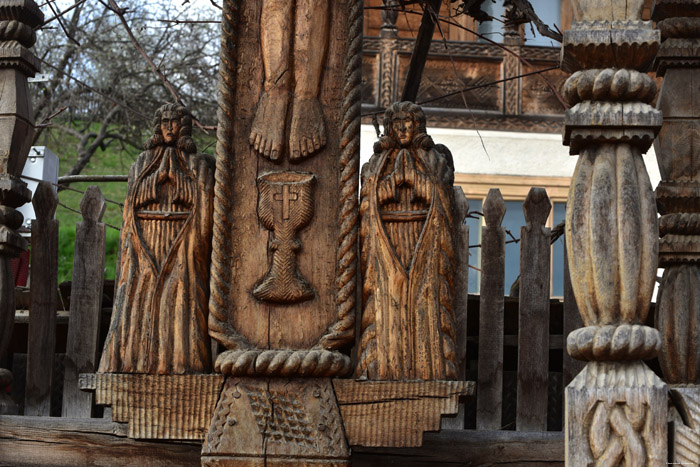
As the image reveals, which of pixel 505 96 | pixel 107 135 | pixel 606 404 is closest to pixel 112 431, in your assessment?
pixel 606 404

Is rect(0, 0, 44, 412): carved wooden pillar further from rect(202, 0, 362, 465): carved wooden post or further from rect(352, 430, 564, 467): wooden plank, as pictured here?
rect(352, 430, 564, 467): wooden plank

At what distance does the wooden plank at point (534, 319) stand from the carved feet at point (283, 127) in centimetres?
121

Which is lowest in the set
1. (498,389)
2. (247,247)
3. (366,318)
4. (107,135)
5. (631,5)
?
(498,389)

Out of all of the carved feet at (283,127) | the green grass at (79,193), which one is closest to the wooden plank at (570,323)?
the carved feet at (283,127)

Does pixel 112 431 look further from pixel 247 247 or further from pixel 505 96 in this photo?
pixel 505 96

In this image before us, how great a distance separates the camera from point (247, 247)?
127 inches

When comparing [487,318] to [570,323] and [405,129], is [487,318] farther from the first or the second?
[405,129]

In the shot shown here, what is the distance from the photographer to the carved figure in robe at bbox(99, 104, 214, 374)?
319cm

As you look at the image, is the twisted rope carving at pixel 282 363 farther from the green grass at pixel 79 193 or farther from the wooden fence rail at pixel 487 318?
the green grass at pixel 79 193

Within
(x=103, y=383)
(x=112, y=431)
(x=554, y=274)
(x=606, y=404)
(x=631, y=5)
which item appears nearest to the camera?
(x=606, y=404)

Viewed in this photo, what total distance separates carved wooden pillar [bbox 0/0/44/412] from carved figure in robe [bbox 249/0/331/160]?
4.57 feet

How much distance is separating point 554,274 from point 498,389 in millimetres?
8062

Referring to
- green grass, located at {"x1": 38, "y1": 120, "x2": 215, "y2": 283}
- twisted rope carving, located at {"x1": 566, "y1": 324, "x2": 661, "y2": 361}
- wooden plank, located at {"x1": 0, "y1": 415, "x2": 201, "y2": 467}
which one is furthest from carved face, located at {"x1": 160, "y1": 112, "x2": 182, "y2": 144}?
green grass, located at {"x1": 38, "y1": 120, "x2": 215, "y2": 283}

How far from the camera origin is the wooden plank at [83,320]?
13.6 ft
